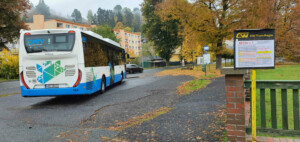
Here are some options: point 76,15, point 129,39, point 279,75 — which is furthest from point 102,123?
point 76,15

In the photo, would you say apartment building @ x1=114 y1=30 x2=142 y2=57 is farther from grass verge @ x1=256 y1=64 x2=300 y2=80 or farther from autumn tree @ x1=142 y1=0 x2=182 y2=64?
grass verge @ x1=256 y1=64 x2=300 y2=80

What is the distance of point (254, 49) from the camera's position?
323 centimetres

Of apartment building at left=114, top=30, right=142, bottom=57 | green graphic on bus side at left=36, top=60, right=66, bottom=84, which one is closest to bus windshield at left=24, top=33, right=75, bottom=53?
green graphic on bus side at left=36, top=60, right=66, bottom=84

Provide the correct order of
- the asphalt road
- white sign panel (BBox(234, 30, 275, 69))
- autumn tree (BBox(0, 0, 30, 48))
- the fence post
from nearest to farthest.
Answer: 1. white sign panel (BBox(234, 30, 275, 69))
2. the fence post
3. the asphalt road
4. autumn tree (BBox(0, 0, 30, 48))

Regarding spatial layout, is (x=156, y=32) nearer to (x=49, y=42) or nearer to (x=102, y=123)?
(x=49, y=42)

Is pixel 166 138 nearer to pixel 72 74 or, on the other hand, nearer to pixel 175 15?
pixel 72 74

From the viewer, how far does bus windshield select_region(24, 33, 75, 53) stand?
8180 mm

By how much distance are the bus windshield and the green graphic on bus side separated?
0.57 metres

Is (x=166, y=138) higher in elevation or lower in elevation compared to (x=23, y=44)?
lower

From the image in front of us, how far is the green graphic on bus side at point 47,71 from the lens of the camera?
8.11 m

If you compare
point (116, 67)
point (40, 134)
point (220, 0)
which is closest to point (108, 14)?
point (220, 0)

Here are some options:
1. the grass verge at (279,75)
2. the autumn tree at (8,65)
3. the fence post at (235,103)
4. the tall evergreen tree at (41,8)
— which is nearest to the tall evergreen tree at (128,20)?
the tall evergreen tree at (41,8)

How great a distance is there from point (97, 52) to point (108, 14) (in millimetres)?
122936

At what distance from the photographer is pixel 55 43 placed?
8.23 m
